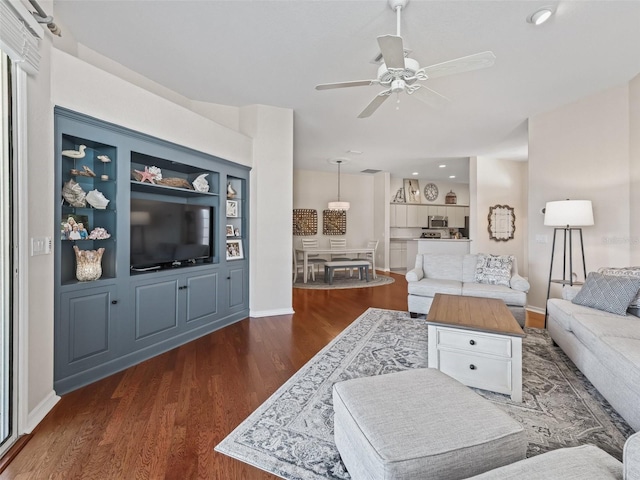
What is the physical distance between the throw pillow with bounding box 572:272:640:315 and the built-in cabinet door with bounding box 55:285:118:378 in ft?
13.5

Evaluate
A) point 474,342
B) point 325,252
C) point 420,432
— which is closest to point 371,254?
point 325,252

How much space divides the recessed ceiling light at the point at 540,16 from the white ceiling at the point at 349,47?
0.04 metres

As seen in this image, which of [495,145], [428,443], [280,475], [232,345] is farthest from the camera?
[495,145]

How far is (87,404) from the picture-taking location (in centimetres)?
210

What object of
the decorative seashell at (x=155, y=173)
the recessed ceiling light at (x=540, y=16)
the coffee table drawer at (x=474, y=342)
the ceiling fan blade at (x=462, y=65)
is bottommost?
the coffee table drawer at (x=474, y=342)

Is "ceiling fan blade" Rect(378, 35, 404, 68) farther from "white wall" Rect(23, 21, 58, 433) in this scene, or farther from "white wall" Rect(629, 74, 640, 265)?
"white wall" Rect(629, 74, 640, 265)

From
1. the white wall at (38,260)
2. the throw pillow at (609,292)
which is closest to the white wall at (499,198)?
the throw pillow at (609,292)

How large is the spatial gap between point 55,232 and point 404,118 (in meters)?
4.32

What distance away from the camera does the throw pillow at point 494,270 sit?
4.01 metres

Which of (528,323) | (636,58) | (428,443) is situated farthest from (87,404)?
(636,58)

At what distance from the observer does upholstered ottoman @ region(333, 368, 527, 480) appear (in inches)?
42.5

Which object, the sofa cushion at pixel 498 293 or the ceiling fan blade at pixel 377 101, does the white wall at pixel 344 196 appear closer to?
the sofa cushion at pixel 498 293

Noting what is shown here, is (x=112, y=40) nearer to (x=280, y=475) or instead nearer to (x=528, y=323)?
(x=280, y=475)

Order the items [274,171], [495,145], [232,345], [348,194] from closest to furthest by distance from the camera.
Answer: [232,345] → [274,171] → [495,145] → [348,194]
